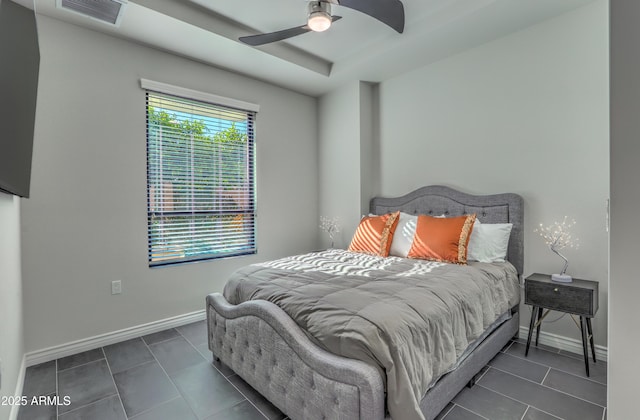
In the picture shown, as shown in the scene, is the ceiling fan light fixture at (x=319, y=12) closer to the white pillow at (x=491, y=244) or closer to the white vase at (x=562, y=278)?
the white pillow at (x=491, y=244)

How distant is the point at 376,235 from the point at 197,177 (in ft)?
6.56

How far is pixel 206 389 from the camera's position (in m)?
2.04

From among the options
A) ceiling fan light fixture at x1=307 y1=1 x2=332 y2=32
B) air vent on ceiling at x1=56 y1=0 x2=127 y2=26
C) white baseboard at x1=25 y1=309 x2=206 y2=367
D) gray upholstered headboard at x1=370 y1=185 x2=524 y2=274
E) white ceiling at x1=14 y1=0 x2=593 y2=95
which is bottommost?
white baseboard at x1=25 y1=309 x2=206 y2=367

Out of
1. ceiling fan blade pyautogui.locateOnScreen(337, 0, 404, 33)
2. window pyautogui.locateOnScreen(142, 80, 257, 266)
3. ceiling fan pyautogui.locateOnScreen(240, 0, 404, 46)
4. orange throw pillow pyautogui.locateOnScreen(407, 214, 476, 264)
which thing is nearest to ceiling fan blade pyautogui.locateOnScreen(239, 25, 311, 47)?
ceiling fan pyautogui.locateOnScreen(240, 0, 404, 46)

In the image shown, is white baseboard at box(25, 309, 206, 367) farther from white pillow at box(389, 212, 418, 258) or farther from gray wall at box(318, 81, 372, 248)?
white pillow at box(389, 212, 418, 258)

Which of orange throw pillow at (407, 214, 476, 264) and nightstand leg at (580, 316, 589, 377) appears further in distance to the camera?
orange throw pillow at (407, 214, 476, 264)

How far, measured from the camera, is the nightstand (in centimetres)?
213

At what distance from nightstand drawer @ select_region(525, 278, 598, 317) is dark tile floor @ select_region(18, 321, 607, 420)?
1.46ft

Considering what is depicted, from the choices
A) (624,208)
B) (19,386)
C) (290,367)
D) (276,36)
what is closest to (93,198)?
(19,386)

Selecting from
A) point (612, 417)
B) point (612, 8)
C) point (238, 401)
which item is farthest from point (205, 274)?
point (612, 8)

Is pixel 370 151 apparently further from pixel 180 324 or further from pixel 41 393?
pixel 41 393

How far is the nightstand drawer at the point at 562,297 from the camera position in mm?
2121

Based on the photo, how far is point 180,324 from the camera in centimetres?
315

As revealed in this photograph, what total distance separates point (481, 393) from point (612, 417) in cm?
85
